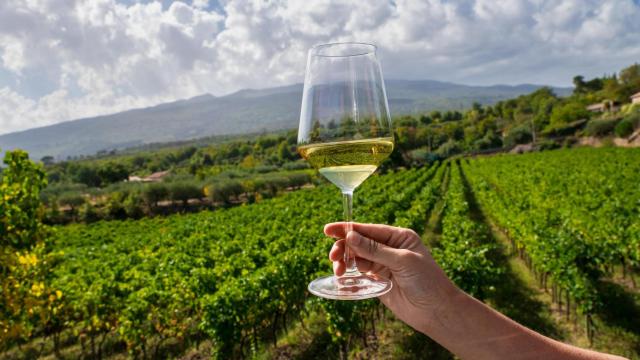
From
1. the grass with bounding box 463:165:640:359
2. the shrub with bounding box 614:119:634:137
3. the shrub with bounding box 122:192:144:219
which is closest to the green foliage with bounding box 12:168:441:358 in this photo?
the grass with bounding box 463:165:640:359

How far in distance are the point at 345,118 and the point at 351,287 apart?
0.65m

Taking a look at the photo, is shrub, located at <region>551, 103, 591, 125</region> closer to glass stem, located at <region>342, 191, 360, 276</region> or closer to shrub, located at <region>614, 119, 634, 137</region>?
shrub, located at <region>614, 119, 634, 137</region>

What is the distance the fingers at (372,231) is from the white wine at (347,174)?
1.07ft

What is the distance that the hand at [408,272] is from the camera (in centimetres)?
174

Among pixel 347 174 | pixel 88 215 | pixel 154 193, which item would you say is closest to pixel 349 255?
pixel 347 174

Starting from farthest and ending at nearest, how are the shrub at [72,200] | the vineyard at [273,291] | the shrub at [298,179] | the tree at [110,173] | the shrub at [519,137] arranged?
the tree at [110,173]
the shrub at [519,137]
the shrub at [298,179]
the shrub at [72,200]
the vineyard at [273,291]

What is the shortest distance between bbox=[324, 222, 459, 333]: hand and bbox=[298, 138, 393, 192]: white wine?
249 millimetres

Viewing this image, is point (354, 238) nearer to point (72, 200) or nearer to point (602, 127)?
point (72, 200)

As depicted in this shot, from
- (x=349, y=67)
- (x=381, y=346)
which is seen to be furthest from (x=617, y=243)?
(x=349, y=67)

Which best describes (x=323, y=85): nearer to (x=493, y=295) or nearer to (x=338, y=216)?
(x=493, y=295)

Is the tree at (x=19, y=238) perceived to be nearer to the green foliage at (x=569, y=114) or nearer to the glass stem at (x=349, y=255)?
the glass stem at (x=349, y=255)

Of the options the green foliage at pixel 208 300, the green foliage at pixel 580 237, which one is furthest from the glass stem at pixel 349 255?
the green foliage at pixel 580 237

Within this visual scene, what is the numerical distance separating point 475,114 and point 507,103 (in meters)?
10.4

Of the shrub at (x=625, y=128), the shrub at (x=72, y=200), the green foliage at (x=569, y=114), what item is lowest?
the shrub at (x=72, y=200)
